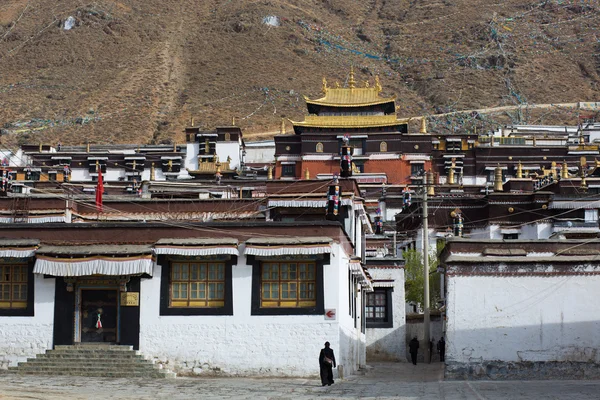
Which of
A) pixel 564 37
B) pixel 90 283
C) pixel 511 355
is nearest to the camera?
pixel 511 355

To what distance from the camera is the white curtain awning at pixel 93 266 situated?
29578mm

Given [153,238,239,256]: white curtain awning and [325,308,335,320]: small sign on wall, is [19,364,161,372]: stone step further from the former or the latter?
[325,308,335,320]: small sign on wall

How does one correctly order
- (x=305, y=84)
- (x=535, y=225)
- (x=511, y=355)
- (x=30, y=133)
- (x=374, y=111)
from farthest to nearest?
(x=305, y=84), (x=30, y=133), (x=374, y=111), (x=535, y=225), (x=511, y=355)

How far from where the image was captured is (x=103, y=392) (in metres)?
24.0

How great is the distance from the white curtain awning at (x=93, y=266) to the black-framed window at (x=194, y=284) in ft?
2.13

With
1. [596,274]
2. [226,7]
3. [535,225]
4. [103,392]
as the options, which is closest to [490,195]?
[535,225]

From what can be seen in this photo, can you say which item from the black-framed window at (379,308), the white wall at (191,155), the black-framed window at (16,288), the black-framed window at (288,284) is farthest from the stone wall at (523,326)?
the white wall at (191,155)

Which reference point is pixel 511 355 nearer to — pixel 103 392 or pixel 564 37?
pixel 103 392

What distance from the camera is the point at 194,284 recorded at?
30.1 meters

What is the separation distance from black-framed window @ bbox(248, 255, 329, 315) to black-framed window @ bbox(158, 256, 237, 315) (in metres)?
0.81

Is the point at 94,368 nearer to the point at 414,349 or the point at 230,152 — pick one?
the point at 414,349

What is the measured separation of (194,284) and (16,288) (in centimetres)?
526

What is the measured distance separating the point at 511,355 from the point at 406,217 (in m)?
30.7

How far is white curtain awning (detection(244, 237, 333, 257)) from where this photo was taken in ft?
95.9
